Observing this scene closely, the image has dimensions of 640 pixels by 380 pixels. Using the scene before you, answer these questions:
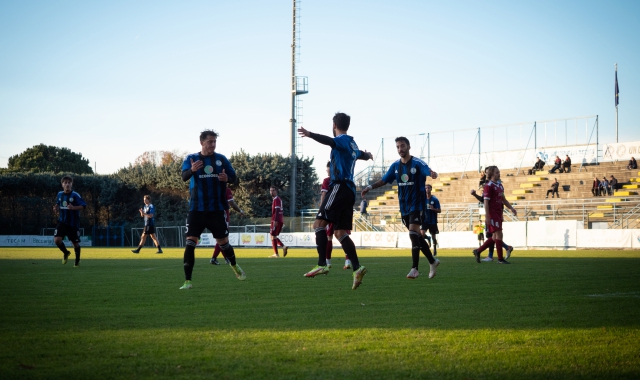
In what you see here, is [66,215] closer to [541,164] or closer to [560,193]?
[560,193]

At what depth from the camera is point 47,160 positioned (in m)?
90.2

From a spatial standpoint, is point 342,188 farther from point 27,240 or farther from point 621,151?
point 27,240

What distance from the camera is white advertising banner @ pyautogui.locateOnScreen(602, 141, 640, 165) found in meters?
45.4

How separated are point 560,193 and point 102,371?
40509 millimetres

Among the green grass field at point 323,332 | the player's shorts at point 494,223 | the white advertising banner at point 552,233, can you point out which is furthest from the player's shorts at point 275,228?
the white advertising banner at point 552,233

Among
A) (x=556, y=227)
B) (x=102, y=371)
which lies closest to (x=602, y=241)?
(x=556, y=227)

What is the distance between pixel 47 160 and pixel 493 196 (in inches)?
3402

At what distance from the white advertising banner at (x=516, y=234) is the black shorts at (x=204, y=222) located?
2391cm

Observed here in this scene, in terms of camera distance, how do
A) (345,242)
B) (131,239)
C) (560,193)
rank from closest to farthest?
1. (345,242)
2. (560,193)
3. (131,239)

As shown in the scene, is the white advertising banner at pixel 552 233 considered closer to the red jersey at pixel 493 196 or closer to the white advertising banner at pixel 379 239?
the white advertising banner at pixel 379 239

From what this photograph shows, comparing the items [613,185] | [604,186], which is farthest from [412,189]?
[613,185]

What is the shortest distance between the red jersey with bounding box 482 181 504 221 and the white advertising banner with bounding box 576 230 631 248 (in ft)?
50.8

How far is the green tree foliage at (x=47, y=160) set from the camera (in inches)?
3465

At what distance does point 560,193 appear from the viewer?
4056 centimetres
